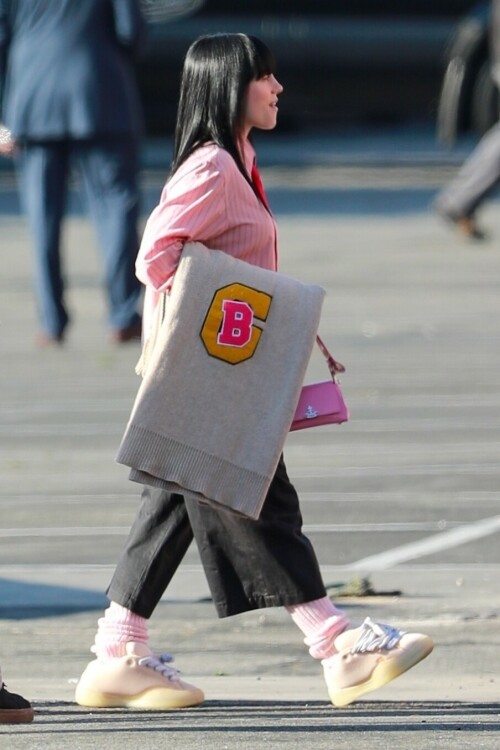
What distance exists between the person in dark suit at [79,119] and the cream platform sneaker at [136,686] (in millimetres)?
6371

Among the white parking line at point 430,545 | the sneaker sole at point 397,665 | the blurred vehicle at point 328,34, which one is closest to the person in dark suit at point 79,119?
the white parking line at point 430,545

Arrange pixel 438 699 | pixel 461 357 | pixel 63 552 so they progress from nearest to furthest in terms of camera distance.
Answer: pixel 438 699 < pixel 63 552 < pixel 461 357

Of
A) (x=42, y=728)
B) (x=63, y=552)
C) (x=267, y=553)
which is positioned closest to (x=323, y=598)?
(x=267, y=553)

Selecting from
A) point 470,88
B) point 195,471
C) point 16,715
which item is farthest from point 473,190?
point 16,715

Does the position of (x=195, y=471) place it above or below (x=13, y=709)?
above

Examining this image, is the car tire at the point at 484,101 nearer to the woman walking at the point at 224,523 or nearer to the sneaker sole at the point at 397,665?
the woman walking at the point at 224,523

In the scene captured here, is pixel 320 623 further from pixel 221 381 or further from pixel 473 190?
pixel 473 190

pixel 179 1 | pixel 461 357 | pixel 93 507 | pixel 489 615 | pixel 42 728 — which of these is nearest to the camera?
pixel 42 728

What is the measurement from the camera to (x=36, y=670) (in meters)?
5.84

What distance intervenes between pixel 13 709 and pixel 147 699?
44 cm

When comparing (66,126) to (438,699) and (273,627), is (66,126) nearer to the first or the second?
(273,627)

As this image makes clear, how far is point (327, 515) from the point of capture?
768 centimetres

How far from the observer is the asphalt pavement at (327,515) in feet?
17.1

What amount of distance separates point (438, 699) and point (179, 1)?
15138 mm
